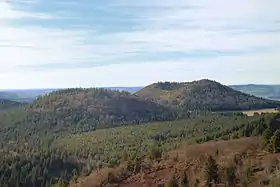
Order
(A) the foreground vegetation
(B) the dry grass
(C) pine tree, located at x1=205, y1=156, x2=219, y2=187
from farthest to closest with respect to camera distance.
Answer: (A) the foreground vegetation, (C) pine tree, located at x1=205, y1=156, x2=219, y2=187, (B) the dry grass

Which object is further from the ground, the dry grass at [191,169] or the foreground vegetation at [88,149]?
the dry grass at [191,169]

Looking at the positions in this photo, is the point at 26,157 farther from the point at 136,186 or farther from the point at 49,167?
the point at 136,186

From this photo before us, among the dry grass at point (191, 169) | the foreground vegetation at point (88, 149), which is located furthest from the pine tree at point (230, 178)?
the foreground vegetation at point (88, 149)

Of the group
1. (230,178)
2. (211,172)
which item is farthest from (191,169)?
(230,178)

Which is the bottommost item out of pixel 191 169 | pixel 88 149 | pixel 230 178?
pixel 88 149

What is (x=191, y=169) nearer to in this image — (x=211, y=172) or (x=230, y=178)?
(x=211, y=172)

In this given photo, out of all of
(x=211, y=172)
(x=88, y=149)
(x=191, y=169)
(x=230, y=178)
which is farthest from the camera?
(x=88, y=149)

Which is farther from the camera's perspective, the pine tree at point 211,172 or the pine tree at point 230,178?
the pine tree at point 211,172

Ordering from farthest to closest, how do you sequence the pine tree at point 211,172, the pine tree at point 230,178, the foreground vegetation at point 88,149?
Result: the foreground vegetation at point 88,149 < the pine tree at point 211,172 < the pine tree at point 230,178

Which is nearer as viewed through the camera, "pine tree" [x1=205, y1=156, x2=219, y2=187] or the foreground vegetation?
"pine tree" [x1=205, y1=156, x2=219, y2=187]

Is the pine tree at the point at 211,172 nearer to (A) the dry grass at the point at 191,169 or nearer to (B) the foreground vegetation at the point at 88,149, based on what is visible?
(A) the dry grass at the point at 191,169

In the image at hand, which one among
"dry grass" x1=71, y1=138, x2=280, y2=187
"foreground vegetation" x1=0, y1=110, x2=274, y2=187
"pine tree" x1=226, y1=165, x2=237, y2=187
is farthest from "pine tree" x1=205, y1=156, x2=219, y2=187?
"foreground vegetation" x1=0, y1=110, x2=274, y2=187

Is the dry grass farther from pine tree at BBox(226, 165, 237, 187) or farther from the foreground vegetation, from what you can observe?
the foreground vegetation

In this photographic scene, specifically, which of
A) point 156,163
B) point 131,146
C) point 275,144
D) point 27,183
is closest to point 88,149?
point 131,146
